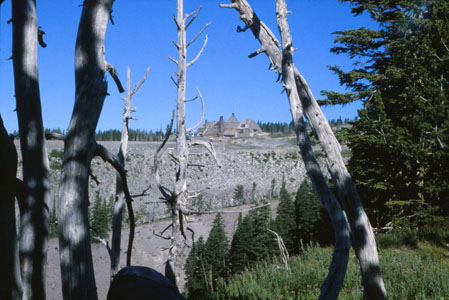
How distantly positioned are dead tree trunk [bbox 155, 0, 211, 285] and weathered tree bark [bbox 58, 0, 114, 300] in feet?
15.4

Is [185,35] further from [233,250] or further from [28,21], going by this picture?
[233,250]

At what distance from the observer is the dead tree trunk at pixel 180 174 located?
6730mm

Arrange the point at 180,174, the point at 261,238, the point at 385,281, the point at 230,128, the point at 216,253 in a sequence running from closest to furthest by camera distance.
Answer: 1. the point at 385,281
2. the point at 180,174
3. the point at 216,253
4. the point at 261,238
5. the point at 230,128

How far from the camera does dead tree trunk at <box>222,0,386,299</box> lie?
321 cm

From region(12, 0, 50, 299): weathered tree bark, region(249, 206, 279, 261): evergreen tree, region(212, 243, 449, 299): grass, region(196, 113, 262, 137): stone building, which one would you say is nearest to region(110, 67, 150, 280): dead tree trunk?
region(212, 243, 449, 299): grass

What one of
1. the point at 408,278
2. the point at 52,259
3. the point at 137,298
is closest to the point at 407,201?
the point at 408,278

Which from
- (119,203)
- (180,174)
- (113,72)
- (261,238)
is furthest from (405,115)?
(261,238)

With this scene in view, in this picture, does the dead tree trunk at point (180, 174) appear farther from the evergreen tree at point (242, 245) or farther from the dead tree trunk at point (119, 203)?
the evergreen tree at point (242, 245)

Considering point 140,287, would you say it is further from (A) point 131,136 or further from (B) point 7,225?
(A) point 131,136

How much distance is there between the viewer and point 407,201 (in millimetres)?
11414

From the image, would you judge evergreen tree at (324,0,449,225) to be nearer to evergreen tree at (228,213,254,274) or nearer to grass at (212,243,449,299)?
grass at (212,243,449,299)

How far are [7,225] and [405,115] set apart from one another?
1330 cm

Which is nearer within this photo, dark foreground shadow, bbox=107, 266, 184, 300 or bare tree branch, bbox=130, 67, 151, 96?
dark foreground shadow, bbox=107, 266, 184, 300

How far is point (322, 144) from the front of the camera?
3570 mm
